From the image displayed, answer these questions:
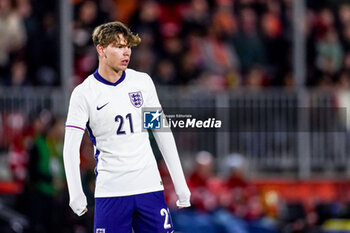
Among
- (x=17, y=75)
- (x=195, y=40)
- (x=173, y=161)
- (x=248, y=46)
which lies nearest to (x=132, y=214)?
(x=173, y=161)

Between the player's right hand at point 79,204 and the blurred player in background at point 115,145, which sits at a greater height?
the blurred player in background at point 115,145

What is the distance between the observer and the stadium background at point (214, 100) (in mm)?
12906

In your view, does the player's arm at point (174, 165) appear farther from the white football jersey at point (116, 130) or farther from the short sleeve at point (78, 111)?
the short sleeve at point (78, 111)

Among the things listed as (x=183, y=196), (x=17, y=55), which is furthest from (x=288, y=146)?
(x=183, y=196)

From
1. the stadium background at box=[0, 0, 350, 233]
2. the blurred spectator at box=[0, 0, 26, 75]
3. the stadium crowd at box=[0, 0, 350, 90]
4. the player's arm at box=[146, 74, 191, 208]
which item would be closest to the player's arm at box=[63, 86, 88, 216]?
the player's arm at box=[146, 74, 191, 208]

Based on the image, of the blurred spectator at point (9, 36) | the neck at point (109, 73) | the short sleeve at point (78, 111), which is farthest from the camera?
the blurred spectator at point (9, 36)

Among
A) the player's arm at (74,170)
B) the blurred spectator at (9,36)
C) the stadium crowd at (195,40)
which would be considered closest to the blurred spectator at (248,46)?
the stadium crowd at (195,40)

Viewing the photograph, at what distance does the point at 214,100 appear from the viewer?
1473cm

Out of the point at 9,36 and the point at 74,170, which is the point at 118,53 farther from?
the point at 9,36

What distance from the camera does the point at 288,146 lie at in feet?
49.8

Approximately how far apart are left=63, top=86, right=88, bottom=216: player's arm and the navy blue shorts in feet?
0.50

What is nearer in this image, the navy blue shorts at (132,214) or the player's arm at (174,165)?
the navy blue shorts at (132,214)

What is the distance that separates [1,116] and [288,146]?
433cm

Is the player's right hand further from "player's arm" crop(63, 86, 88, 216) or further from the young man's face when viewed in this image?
the young man's face
